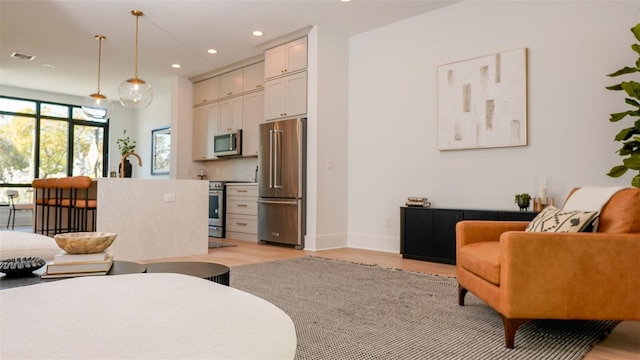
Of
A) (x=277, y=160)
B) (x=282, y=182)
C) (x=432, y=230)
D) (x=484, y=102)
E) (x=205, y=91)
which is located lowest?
(x=432, y=230)

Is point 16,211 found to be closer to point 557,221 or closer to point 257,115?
point 257,115

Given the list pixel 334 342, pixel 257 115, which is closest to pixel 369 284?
pixel 334 342

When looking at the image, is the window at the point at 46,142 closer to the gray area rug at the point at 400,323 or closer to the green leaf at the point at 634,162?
the gray area rug at the point at 400,323

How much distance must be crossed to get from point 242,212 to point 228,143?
128 centimetres

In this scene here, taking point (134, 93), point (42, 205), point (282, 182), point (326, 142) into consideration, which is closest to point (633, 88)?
point (326, 142)

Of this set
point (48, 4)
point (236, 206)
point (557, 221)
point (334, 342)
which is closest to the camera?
point (334, 342)

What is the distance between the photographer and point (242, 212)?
20.7 feet

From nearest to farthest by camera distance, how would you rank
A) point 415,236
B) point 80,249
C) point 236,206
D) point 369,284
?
point 80,249, point 369,284, point 415,236, point 236,206

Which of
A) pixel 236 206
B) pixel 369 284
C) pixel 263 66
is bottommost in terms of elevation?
pixel 369 284

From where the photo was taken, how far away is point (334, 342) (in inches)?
73.2

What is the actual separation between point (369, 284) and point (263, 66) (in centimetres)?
439

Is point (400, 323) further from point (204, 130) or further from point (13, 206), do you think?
point (13, 206)

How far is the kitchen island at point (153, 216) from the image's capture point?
3.97 m

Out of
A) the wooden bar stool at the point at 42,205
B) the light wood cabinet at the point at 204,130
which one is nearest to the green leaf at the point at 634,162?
the light wood cabinet at the point at 204,130
